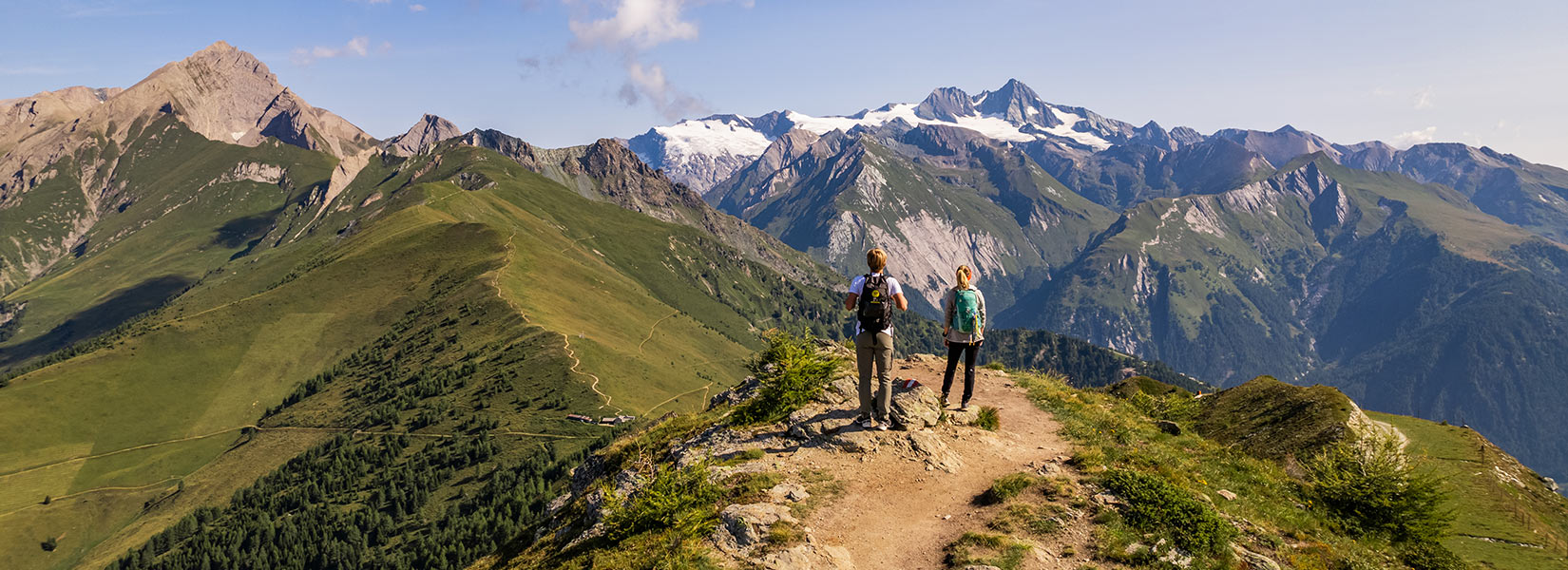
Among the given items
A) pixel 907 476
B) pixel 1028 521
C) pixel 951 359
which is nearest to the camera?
pixel 1028 521

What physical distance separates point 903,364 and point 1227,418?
52.7 ft

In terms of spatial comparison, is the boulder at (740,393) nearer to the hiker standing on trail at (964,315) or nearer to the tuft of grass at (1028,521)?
the hiker standing on trail at (964,315)

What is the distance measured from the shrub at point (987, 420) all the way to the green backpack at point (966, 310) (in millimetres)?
3843

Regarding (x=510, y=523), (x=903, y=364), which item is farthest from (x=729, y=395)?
(x=510, y=523)

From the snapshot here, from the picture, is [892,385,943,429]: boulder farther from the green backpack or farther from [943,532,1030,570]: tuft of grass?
[943,532,1030,570]: tuft of grass

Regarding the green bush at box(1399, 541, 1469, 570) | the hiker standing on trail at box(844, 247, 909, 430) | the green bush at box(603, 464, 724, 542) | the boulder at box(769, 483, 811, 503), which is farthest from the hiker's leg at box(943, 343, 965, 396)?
the green bush at box(1399, 541, 1469, 570)

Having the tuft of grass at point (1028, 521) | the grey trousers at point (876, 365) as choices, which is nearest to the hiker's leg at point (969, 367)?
the grey trousers at point (876, 365)

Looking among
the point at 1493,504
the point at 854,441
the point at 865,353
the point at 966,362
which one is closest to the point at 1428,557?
the point at 1493,504

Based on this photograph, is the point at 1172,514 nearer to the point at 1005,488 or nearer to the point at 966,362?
the point at 1005,488

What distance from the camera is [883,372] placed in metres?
22.0

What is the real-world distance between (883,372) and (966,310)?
4.29 m

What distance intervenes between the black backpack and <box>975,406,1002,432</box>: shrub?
684 cm

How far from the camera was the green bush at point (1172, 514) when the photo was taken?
52.9 feet

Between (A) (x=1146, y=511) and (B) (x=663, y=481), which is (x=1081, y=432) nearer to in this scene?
(A) (x=1146, y=511)
